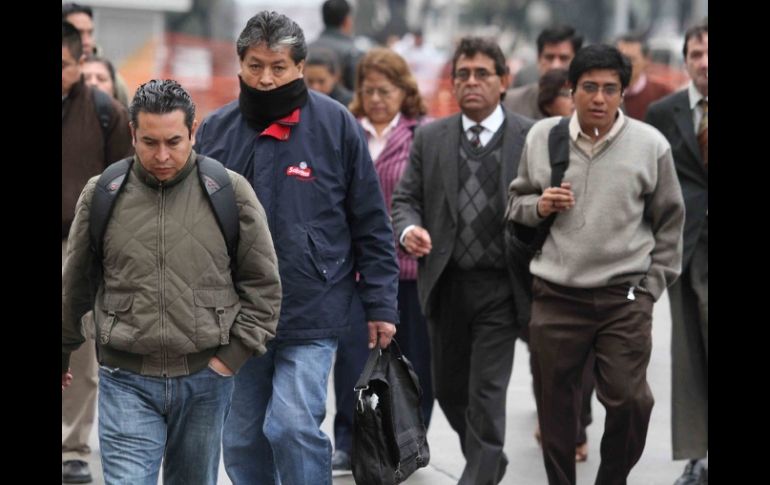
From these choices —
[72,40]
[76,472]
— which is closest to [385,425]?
[76,472]

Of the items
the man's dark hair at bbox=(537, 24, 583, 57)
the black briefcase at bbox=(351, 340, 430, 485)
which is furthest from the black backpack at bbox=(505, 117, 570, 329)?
the man's dark hair at bbox=(537, 24, 583, 57)

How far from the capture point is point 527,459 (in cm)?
823

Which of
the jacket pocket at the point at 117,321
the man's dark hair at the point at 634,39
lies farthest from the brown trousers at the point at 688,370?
the man's dark hair at the point at 634,39

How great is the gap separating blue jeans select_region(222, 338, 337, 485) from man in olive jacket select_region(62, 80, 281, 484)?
528 millimetres

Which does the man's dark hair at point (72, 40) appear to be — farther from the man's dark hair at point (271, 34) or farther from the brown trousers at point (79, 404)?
the man's dark hair at point (271, 34)

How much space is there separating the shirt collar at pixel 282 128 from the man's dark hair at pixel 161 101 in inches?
27.8

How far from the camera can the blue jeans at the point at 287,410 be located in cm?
578

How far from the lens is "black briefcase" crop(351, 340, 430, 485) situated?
583 cm

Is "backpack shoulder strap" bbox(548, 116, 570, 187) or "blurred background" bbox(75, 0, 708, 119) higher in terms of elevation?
"blurred background" bbox(75, 0, 708, 119)

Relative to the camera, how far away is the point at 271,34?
576 centimetres

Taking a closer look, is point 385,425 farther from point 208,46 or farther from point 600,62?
point 208,46

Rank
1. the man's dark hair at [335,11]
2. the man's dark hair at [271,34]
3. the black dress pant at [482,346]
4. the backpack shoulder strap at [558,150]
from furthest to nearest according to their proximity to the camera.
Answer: the man's dark hair at [335,11], the black dress pant at [482,346], the backpack shoulder strap at [558,150], the man's dark hair at [271,34]

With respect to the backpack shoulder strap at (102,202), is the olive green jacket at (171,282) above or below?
below

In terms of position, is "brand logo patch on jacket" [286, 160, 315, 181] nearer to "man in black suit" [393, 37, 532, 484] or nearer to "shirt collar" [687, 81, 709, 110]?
"man in black suit" [393, 37, 532, 484]
